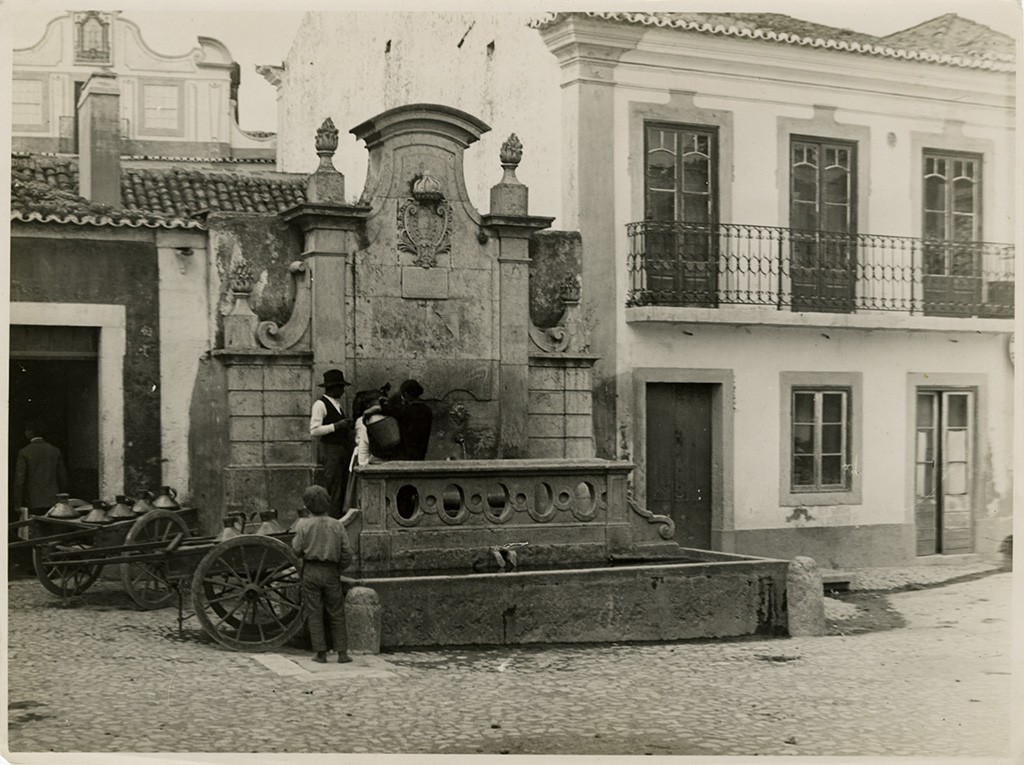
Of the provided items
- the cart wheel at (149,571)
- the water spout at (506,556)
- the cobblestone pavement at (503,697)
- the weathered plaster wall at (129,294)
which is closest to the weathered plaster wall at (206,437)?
the weathered plaster wall at (129,294)

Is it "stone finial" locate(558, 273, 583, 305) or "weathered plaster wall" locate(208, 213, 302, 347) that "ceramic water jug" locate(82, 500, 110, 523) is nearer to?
"weathered plaster wall" locate(208, 213, 302, 347)

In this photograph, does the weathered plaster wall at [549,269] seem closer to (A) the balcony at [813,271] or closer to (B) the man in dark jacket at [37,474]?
(A) the balcony at [813,271]

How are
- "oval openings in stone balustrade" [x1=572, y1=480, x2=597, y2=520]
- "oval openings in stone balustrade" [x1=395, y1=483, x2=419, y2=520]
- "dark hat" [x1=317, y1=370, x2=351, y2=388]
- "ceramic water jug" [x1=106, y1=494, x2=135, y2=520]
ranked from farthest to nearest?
"dark hat" [x1=317, y1=370, x2=351, y2=388], "ceramic water jug" [x1=106, y1=494, x2=135, y2=520], "oval openings in stone balustrade" [x1=572, y1=480, x2=597, y2=520], "oval openings in stone balustrade" [x1=395, y1=483, x2=419, y2=520]

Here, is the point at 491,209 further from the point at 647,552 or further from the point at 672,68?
the point at 647,552

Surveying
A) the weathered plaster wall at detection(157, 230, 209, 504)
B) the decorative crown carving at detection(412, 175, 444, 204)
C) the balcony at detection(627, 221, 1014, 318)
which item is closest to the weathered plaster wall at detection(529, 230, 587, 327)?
the balcony at detection(627, 221, 1014, 318)

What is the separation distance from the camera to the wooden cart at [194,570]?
10.1 m

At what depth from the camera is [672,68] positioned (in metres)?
15.6

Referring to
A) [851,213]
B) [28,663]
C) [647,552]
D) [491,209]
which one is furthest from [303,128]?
[28,663]

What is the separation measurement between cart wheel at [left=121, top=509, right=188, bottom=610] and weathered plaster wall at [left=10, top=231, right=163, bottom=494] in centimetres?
164

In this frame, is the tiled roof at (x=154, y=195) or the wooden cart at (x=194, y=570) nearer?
the wooden cart at (x=194, y=570)

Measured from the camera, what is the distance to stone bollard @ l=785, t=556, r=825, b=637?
11.5 meters

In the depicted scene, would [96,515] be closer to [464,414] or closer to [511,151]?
[464,414]

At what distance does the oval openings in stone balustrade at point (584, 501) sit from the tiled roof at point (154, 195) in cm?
488

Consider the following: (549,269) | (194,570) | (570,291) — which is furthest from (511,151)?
(194,570)
